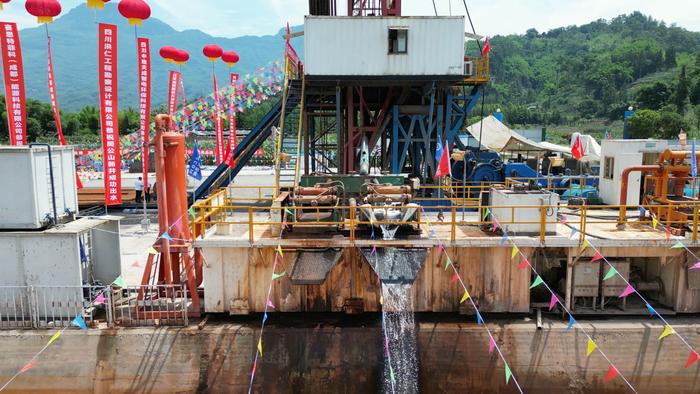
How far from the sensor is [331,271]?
1170cm

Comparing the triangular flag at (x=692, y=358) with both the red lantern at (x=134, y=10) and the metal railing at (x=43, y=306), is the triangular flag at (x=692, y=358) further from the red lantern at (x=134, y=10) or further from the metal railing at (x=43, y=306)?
the red lantern at (x=134, y=10)

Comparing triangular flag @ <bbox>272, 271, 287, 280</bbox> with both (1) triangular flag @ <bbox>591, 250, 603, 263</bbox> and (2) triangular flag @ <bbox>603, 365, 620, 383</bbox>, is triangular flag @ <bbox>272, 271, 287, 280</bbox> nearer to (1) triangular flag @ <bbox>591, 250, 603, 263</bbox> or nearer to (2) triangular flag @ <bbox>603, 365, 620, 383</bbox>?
(1) triangular flag @ <bbox>591, 250, 603, 263</bbox>

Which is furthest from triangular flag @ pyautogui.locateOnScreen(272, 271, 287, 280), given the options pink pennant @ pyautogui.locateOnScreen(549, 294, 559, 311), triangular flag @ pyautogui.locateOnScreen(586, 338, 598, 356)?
triangular flag @ pyautogui.locateOnScreen(586, 338, 598, 356)

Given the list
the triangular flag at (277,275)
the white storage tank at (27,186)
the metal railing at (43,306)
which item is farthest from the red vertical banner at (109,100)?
the triangular flag at (277,275)

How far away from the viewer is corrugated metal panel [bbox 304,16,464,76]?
18.6 m

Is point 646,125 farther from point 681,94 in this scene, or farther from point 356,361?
point 356,361

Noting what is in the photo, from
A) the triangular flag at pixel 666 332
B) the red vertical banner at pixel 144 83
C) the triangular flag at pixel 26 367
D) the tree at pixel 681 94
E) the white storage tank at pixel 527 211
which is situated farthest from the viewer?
the tree at pixel 681 94

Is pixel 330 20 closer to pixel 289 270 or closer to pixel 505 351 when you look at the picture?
pixel 289 270

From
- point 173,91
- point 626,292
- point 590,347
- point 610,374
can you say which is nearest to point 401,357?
point 590,347

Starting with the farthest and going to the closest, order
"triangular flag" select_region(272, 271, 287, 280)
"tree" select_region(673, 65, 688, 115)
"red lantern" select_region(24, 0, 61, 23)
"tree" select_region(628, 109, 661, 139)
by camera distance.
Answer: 1. "tree" select_region(673, 65, 688, 115)
2. "tree" select_region(628, 109, 661, 139)
3. "red lantern" select_region(24, 0, 61, 23)
4. "triangular flag" select_region(272, 271, 287, 280)

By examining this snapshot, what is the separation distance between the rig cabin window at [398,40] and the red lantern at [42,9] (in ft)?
38.1

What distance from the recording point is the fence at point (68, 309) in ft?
36.5

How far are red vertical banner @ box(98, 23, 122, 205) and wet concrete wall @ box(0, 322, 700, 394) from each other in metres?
6.00

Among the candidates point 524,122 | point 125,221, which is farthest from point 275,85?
point 524,122
